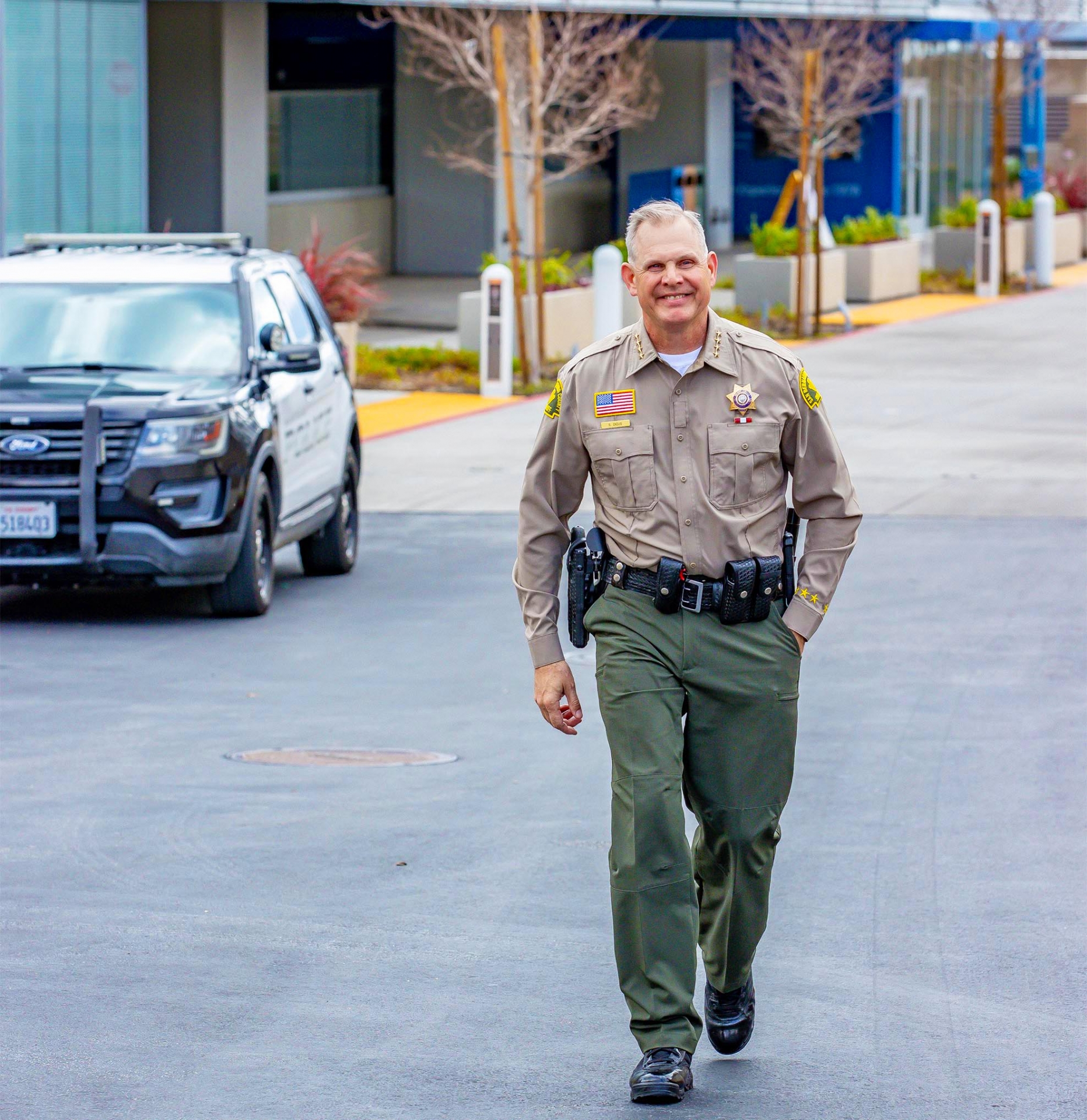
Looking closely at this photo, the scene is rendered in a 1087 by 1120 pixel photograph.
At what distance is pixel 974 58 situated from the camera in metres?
48.3

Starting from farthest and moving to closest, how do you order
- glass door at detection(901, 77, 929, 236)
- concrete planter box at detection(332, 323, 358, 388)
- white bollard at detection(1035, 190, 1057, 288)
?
glass door at detection(901, 77, 929, 236)
white bollard at detection(1035, 190, 1057, 288)
concrete planter box at detection(332, 323, 358, 388)

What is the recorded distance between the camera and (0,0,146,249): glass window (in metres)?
23.1

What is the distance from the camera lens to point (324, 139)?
116 ft

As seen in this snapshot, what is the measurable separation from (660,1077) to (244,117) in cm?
2532

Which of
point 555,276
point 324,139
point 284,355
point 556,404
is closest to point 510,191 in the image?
point 555,276

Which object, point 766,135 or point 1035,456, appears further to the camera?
point 766,135

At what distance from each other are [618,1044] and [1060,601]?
6816 millimetres

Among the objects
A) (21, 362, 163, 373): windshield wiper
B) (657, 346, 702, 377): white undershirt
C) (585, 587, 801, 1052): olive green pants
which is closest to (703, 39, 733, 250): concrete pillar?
(21, 362, 163, 373): windshield wiper

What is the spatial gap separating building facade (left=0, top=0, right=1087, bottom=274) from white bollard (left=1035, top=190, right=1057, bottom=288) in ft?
15.3

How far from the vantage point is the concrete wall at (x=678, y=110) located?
137ft

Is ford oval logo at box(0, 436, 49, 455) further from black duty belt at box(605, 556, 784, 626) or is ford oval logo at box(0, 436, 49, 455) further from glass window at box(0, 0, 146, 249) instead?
glass window at box(0, 0, 146, 249)

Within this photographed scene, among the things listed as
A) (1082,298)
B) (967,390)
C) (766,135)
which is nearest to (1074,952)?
(967,390)

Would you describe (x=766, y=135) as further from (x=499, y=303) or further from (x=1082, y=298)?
(x=499, y=303)

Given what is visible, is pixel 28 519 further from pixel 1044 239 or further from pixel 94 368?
pixel 1044 239
